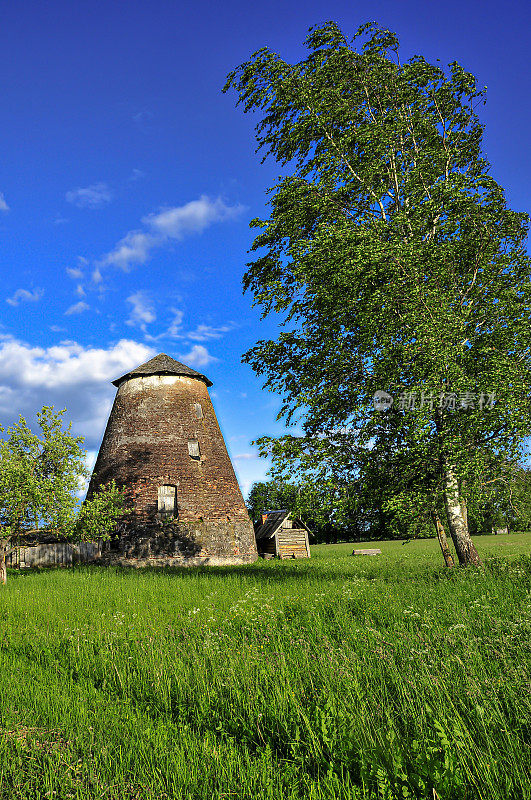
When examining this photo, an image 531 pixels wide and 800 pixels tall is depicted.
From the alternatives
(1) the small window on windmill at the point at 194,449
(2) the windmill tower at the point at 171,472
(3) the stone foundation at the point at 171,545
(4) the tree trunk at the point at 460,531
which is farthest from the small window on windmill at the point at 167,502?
(4) the tree trunk at the point at 460,531

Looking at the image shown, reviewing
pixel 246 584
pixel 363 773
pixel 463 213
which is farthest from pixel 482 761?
pixel 463 213

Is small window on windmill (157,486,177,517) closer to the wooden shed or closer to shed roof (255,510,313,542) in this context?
the wooden shed

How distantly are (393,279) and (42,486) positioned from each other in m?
13.8

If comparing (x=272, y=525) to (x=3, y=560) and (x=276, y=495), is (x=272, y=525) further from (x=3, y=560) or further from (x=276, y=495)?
(x=276, y=495)

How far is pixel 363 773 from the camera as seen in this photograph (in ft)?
8.63

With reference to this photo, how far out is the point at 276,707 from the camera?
145 inches

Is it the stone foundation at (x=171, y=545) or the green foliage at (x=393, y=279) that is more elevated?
the green foliage at (x=393, y=279)

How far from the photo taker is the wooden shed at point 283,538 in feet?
113

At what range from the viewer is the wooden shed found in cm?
3450

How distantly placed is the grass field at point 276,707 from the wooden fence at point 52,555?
57.4ft

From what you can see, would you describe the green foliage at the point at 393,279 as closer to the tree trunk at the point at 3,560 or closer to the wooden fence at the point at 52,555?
the tree trunk at the point at 3,560

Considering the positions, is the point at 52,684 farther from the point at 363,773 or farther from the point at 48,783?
the point at 363,773

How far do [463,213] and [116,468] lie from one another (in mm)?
19992

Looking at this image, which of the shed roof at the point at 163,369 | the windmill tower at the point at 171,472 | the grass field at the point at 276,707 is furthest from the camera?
the shed roof at the point at 163,369
